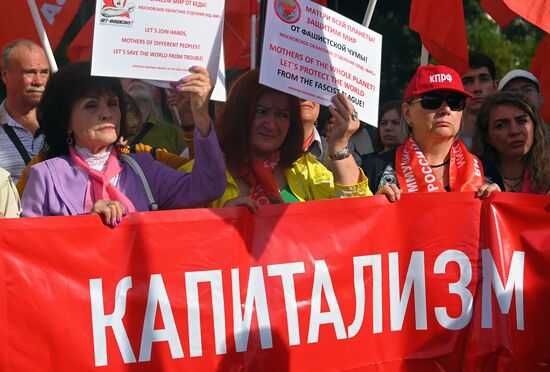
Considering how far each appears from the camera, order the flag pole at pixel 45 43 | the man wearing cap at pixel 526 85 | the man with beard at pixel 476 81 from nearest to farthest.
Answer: the flag pole at pixel 45 43, the man wearing cap at pixel 526 85, the man with beard at pixel 476 81

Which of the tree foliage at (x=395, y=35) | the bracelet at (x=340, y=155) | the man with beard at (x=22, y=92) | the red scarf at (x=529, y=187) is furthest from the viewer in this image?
the tree foliage at (x=395, y=35)

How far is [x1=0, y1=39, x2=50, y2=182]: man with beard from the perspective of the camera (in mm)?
6227

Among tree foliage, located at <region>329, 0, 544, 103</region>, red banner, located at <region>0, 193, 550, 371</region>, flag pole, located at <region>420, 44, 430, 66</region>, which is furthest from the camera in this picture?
tree foliage, located at <region>329, 0, 544, 103</region>

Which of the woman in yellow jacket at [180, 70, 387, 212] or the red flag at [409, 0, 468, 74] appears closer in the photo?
the woman in yellow jacket at [180, 70, 387, 212]

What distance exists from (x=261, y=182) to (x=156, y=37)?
0.94 metres

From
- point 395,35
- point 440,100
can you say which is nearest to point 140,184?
point 440,100

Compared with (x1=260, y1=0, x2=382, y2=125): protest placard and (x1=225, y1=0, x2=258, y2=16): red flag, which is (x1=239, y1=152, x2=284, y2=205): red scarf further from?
(x1=225, y1=0, x2=258, y2=16): red flag

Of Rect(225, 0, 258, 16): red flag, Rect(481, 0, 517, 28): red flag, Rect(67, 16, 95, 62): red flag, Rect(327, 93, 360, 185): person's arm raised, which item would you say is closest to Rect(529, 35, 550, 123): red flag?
Rect(481, 0, 517, 28): red flag

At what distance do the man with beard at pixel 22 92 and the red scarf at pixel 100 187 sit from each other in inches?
52.5

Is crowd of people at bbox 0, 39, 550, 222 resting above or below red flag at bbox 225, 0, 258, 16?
below

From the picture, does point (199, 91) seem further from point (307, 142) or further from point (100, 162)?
point (307, 142)

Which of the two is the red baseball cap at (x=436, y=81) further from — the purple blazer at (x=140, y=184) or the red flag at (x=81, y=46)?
the red flag at (x=81, y=46)

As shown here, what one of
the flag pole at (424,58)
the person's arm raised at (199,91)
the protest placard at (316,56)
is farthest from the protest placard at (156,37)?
the flag pole at (424,58)

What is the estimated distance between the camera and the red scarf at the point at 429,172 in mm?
5477
